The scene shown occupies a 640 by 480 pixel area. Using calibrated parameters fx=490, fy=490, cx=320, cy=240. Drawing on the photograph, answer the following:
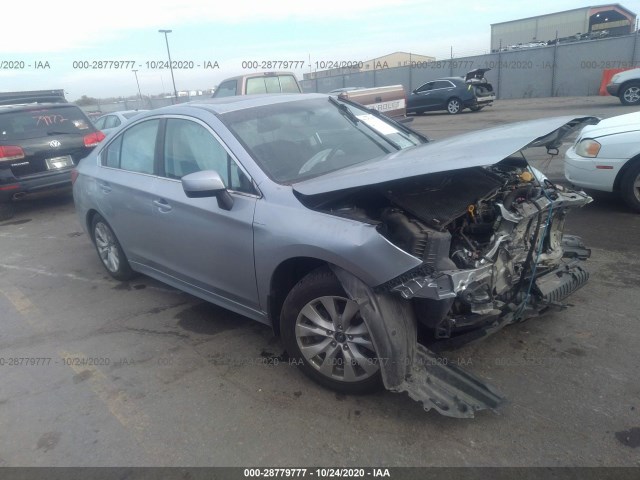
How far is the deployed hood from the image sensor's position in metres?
5.46

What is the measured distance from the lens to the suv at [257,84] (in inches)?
423

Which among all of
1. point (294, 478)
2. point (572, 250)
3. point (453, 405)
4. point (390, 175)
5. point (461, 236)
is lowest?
point (294, 478)

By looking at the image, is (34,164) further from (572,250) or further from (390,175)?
(572,250)

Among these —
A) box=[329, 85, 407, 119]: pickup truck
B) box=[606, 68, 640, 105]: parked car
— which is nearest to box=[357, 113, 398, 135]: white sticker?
box=[329, 85, 407, 119]: pickup truck

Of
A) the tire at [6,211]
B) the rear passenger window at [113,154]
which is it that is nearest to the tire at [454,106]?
the tire at [6,211]

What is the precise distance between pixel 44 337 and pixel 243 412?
2136 millimetres

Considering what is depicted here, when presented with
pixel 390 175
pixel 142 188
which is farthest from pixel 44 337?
pixel 390 175

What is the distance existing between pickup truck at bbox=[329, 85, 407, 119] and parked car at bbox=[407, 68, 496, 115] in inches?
301

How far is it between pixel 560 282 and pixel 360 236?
1539 mm

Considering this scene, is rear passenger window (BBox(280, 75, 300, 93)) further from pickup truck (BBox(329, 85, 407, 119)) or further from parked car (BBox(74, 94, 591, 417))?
parked car (BBox(74, 94, 591, 417))

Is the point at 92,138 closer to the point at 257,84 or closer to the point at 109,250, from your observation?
the point at 257,84

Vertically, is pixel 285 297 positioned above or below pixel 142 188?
below

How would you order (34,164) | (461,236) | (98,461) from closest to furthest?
(98,461)
(461,236)
(34,164)

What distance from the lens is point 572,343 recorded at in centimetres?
327
